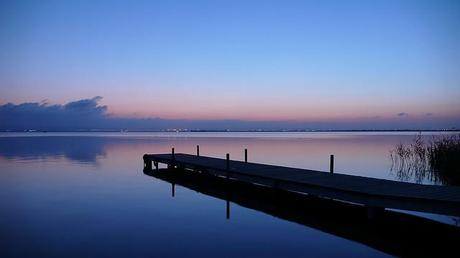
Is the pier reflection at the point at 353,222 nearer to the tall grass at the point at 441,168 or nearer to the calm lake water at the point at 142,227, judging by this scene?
the calm lake water at the point at 142,227

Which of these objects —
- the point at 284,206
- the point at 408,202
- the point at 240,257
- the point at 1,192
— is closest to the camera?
the point at 240,257

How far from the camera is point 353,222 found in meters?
11.9

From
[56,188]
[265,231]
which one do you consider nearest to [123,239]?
[265,231]

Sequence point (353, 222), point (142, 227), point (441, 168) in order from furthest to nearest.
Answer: point (441, 168) → point (353, 222) → point (142, 227)

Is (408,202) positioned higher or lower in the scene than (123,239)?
higher

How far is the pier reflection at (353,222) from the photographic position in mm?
9609

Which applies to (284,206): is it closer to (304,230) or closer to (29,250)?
(304,230)

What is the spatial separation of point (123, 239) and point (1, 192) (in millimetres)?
10912

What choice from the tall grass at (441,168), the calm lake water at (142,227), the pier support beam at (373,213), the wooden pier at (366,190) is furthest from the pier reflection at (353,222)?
the tall grass at (441,168)

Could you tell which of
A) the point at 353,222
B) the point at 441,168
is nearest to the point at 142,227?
the point at 353,222

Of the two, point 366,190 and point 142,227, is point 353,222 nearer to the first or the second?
point 366,190

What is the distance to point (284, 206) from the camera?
14797 millimetres

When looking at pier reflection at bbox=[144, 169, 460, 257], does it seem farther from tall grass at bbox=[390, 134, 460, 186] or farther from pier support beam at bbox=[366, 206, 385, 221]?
tall grass at bbox=[390, 134, 460, 186]

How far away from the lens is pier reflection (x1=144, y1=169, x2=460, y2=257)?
31.5 feet
